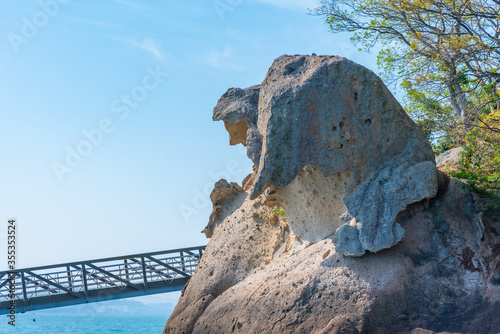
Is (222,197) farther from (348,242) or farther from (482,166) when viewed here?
(482,166)

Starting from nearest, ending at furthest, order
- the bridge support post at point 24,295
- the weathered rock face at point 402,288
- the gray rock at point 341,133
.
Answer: the weathered rock face at point 402,288 < the gray rock at point 341,133 < the bridge support post at point 24,295

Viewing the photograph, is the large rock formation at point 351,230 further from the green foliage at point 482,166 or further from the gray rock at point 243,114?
the gray rock at point 243,114

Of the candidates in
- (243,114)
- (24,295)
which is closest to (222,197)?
(243,114)

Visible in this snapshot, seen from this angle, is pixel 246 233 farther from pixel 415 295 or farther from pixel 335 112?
pixel 415 295

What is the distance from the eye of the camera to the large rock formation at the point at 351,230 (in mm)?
9258

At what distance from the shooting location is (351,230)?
Answer: 10.0 m

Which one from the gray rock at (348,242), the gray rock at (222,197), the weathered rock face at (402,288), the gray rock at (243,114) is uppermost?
the gray rock at (243,114)

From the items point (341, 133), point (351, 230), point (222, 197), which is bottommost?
point (351, 230)

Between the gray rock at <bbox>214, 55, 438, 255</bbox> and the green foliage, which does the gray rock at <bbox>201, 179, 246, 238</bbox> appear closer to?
the gray rock at <bbox>214, 55, 438, 255</bbox>

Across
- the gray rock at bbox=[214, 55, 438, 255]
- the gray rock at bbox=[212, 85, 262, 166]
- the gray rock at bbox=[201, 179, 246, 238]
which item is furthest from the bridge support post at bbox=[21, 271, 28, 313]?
the gray rock at bbox=[214, 55, 438, 255]

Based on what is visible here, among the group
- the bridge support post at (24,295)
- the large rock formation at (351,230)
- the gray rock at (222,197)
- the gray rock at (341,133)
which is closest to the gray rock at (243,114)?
the gray rock at (222,197)

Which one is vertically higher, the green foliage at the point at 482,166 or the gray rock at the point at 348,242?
the green foliage at the point at 482,166

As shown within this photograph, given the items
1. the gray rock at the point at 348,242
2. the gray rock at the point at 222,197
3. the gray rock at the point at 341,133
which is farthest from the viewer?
the gray rock at the point at 222,197

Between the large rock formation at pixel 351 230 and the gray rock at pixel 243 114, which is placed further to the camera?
the gray rock at pixel 243 114
